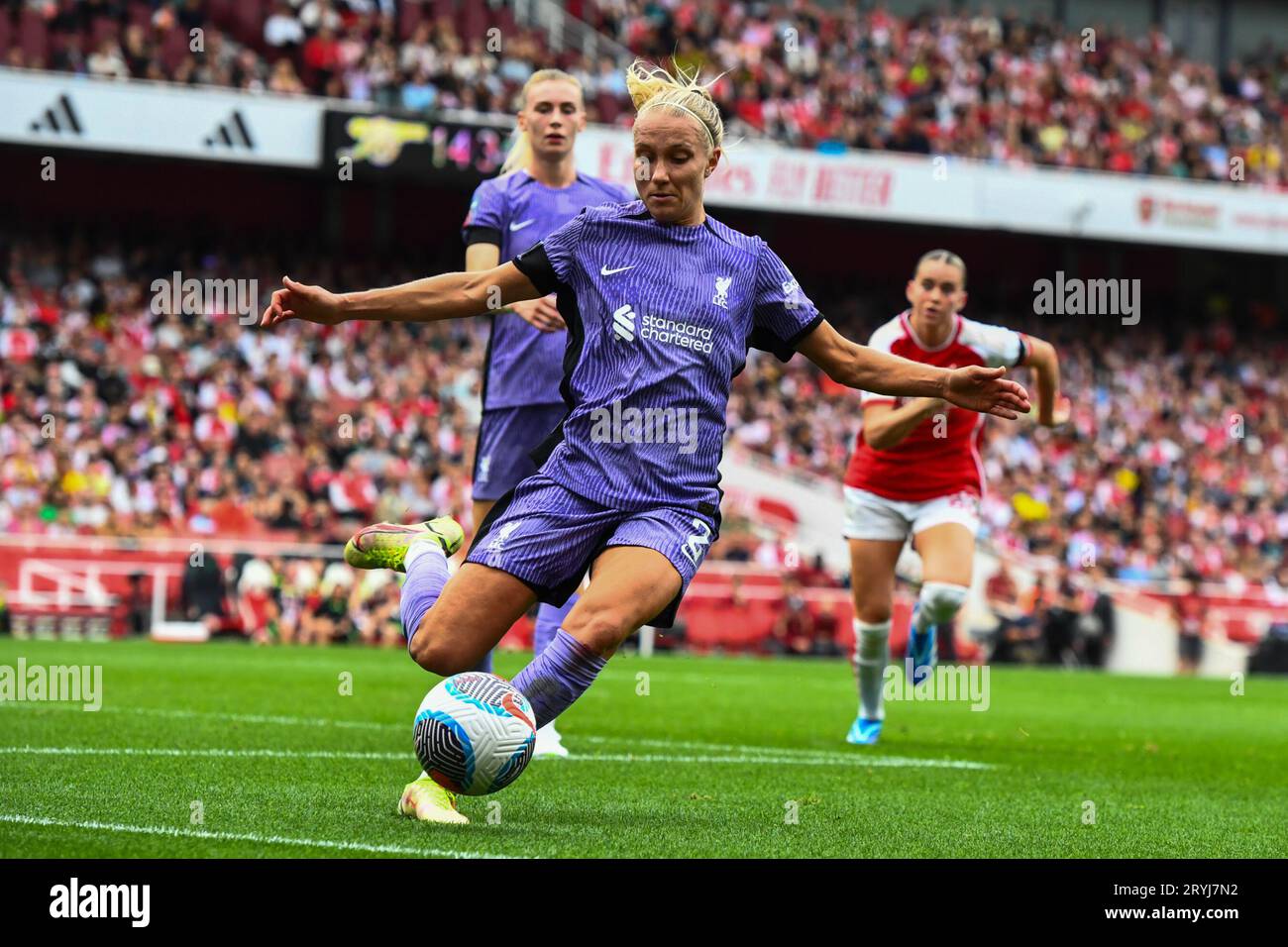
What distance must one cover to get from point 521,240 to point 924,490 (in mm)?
3004

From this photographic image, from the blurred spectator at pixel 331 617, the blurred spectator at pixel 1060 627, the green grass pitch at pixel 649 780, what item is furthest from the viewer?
the blurred spectator at pixel 1060 627

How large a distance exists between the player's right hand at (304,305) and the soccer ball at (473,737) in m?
1.13

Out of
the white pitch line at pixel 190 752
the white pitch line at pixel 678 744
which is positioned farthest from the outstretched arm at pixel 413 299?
the white pitch line at pixel 678 744

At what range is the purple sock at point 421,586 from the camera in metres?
6.01

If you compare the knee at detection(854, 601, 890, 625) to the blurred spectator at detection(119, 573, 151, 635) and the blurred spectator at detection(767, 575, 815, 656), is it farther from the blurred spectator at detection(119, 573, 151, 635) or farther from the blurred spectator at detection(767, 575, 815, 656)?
the blurred spectator at detection(767, 575, 815, 656)

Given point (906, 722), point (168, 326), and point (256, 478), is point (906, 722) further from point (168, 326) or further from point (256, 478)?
point (168, 326)

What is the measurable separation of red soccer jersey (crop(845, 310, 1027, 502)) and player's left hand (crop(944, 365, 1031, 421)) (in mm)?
3988

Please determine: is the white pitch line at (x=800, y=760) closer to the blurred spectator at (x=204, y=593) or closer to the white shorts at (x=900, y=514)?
the white shorts at (x=900, y=514)

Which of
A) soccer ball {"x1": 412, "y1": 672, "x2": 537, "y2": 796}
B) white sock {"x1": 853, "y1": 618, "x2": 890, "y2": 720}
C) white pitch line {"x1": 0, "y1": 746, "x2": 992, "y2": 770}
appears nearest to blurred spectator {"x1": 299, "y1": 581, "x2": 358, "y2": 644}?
white sock {"x1": 853, "y1": 618, "x2": 890, "y2": 720}

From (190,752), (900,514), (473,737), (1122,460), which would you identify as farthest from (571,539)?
(1122,460)

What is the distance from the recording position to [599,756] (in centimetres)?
→ 867

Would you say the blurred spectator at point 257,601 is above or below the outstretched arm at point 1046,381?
below

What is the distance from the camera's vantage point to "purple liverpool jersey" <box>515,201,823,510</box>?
5840 millimetres
